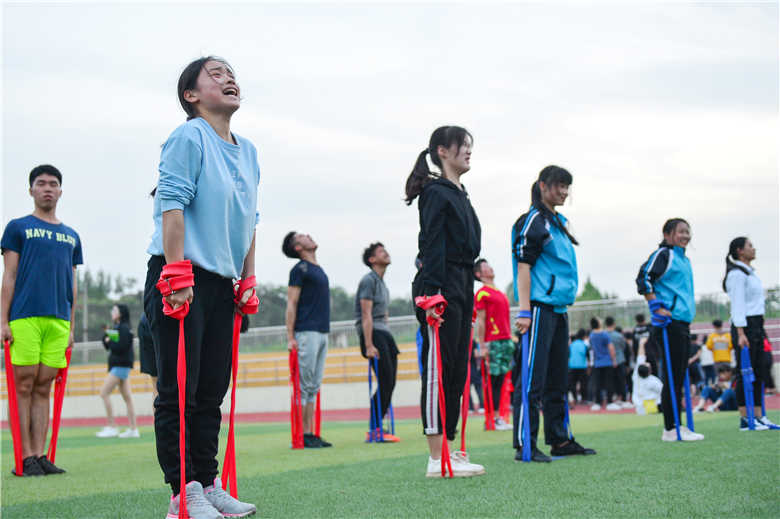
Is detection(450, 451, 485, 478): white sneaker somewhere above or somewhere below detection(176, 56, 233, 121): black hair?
below

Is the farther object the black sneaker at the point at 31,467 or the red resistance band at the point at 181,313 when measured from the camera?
the black sneaker at the point at 31,467

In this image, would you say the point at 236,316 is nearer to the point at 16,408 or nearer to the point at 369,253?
the point at 16,408

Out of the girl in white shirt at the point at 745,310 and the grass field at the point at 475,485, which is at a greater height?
the girl in white shirt at the point at 745,310

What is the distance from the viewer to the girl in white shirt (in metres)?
8.96

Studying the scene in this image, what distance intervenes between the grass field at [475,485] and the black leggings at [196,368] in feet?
1.91

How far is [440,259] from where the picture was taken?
17.9 ft

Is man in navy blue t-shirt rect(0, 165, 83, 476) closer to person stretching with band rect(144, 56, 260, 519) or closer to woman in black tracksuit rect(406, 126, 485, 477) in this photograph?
woman in black tracksuit rect(406, 126, 485, 477)

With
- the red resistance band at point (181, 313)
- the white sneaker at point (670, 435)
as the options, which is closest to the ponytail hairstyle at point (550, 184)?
the white sneaker at point (670, 435)

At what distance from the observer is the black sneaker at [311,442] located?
9.17m

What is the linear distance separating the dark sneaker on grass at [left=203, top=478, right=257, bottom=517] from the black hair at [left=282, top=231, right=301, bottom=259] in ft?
18.6

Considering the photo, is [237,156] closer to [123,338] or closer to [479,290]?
[479,290]

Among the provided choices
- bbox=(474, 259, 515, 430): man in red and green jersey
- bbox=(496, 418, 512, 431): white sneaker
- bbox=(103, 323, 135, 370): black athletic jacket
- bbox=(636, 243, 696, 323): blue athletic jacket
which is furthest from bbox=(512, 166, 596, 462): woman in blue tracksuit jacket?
bbox=(103, 323, 135, 370): black athletic jacket

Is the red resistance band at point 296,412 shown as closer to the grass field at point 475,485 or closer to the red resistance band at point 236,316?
the grass field at point 475,485

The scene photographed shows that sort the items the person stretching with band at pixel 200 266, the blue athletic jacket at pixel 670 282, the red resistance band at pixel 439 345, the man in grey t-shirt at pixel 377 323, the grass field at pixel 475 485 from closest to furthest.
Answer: the person stretching with band at pixel 200 266 → the grass field at pixel 475 485 → the red resistance band at pixel 439 345 → the blue athletic jacket at pixel 670 282 → the man in grey t-shirt at pixel 377 323
